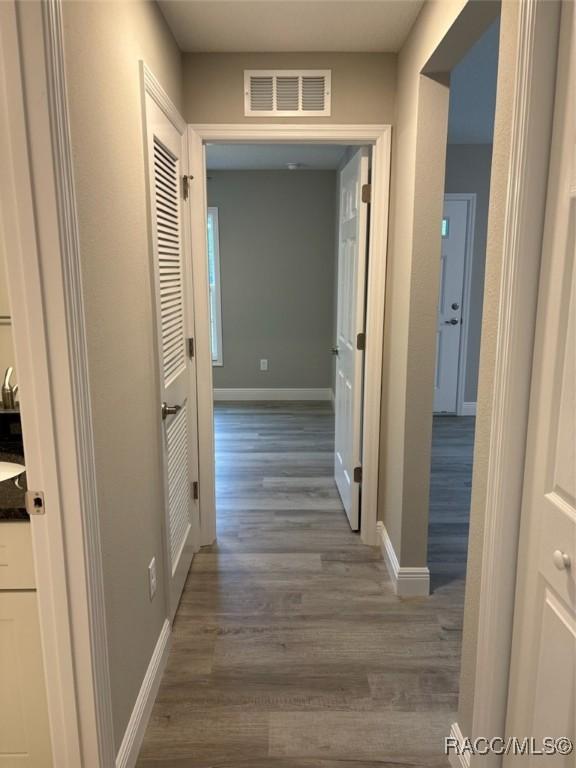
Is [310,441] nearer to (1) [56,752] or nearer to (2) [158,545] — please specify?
(2) [158,545]

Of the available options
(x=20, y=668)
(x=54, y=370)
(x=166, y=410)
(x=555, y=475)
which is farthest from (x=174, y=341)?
(x=555, y=475)

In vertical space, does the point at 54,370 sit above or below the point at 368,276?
below

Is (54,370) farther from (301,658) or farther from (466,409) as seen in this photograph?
(466,409)

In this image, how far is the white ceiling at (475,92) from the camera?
2.73 metres

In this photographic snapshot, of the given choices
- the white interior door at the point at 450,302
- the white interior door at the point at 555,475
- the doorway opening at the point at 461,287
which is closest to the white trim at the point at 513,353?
the white interior door at the point at 555,475

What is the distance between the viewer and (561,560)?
1111mm

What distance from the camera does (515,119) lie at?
3.88ft

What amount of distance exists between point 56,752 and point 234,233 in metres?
5.15

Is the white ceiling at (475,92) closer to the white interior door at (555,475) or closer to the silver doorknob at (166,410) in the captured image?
the white interior door at (555,475)

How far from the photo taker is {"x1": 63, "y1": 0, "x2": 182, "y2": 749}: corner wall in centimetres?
131

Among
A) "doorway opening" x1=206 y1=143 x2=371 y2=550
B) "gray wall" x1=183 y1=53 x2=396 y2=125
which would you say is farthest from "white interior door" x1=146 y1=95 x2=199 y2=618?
"doorway opening" x1=206 y1=143 x2=371 y2=550

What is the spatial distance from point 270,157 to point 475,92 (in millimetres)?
2057

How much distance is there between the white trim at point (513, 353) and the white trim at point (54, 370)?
0.96 m

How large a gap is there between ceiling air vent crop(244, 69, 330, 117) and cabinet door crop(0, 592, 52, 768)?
2236mm
